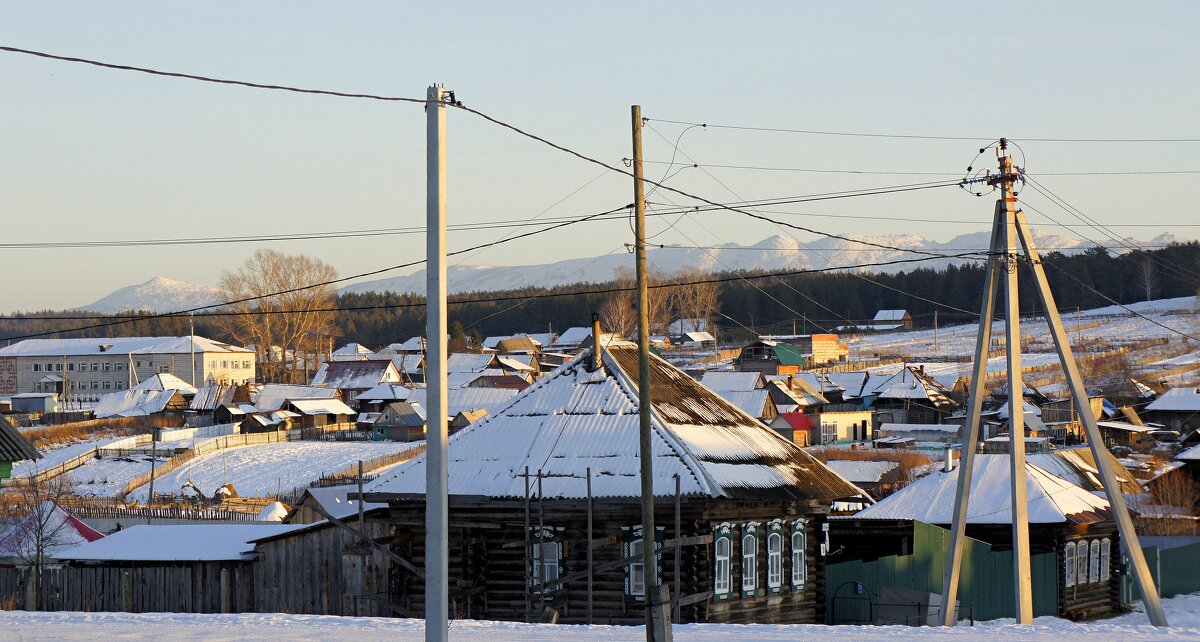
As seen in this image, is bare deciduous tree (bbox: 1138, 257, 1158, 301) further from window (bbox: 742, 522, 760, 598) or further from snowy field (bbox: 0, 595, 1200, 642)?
snowy field (bbox: 0, 595, 1200, 642)

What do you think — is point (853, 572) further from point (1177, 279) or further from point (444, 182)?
point (1177, 279)

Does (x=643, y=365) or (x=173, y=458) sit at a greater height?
(x=643, y=365)

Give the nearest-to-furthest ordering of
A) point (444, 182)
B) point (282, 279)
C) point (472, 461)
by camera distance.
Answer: point (444, 182), point (472, 461), point (282, 279)

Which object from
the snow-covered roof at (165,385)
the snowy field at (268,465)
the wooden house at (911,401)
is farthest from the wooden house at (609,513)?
the snow-covered roof at (165,385)

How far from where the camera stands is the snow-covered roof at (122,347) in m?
122

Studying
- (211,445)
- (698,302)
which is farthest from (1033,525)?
(698,302)

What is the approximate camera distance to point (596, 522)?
82.6ft

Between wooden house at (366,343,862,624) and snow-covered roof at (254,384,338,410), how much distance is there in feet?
222

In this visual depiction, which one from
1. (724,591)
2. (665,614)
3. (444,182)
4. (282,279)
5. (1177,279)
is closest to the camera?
(444,182)

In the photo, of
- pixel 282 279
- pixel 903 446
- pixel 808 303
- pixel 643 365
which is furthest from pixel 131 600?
pixel 808 303

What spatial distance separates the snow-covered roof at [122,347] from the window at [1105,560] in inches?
3979

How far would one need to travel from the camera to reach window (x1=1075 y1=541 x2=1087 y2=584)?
1285 inches

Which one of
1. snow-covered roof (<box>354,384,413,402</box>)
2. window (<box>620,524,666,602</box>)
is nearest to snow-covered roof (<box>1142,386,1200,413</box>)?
snow-covered roof (<box>354,384,413,402</box>)

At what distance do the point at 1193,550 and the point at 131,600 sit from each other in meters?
28.5
